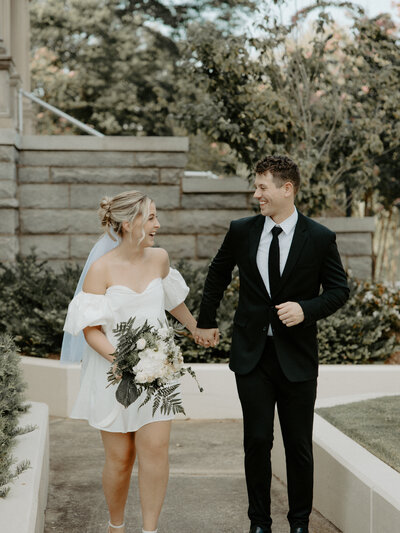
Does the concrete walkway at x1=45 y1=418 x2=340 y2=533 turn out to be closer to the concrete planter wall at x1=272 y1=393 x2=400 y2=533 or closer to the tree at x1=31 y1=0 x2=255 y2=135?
the concrete planter wall at x1=272 y1=393 x2=400 y2=533

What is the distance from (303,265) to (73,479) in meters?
2.54

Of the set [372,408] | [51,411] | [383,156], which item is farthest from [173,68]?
[372,408]

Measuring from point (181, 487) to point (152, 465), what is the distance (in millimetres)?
1547

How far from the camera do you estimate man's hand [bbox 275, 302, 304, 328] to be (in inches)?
158

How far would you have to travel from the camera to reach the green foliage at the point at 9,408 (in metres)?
3.88

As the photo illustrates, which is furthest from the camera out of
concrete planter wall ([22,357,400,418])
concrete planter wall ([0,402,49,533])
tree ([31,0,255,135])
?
tree ([31,0,255,135])

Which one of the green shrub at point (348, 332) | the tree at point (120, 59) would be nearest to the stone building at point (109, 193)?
the green shrub at point (348, 332)

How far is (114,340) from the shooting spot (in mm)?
4020

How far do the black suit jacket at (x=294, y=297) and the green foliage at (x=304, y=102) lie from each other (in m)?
5.11

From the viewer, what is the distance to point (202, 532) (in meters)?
4.59

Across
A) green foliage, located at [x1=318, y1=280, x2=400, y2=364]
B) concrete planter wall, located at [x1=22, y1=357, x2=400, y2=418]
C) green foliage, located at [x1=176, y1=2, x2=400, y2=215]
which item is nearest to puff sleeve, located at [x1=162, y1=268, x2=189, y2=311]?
concrete planter wall, located at [x1=22, y1=357, x2=400, y2=418]

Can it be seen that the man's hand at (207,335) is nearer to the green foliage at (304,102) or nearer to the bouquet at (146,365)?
the bouquet at (146,365)

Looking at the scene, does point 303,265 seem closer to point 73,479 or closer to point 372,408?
point 372,408

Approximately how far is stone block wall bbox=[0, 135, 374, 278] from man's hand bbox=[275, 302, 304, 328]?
612 centimetres
